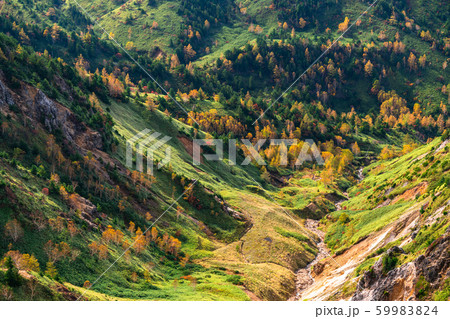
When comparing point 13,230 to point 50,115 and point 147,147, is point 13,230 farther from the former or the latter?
point 147,147

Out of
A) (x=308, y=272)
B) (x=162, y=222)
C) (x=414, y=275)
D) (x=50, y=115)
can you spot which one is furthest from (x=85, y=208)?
(x=414, y=275)

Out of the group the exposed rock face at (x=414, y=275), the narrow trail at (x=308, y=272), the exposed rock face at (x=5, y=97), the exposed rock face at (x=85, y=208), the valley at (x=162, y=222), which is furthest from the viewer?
the exposed rock face at (x=5, y=97)

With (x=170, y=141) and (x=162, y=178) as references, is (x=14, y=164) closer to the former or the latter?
(x=162, y=178)

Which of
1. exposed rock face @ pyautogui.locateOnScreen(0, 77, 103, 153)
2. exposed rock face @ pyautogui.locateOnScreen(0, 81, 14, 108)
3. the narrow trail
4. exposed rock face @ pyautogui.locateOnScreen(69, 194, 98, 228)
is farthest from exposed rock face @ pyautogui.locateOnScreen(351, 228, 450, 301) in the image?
exposed rock face @ pyautogui.locateOnScreen(0, 81, 14, 108)

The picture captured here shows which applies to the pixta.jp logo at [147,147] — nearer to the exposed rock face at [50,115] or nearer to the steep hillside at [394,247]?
the exposed rock face at [50,115]

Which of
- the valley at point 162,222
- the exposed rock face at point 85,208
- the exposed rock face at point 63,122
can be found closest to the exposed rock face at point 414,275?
the valley at point 162,222

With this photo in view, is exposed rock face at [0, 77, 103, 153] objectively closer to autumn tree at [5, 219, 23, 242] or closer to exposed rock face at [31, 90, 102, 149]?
exposed rock face at [31, 90, 102, 149]

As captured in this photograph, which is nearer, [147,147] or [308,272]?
[308,272]
